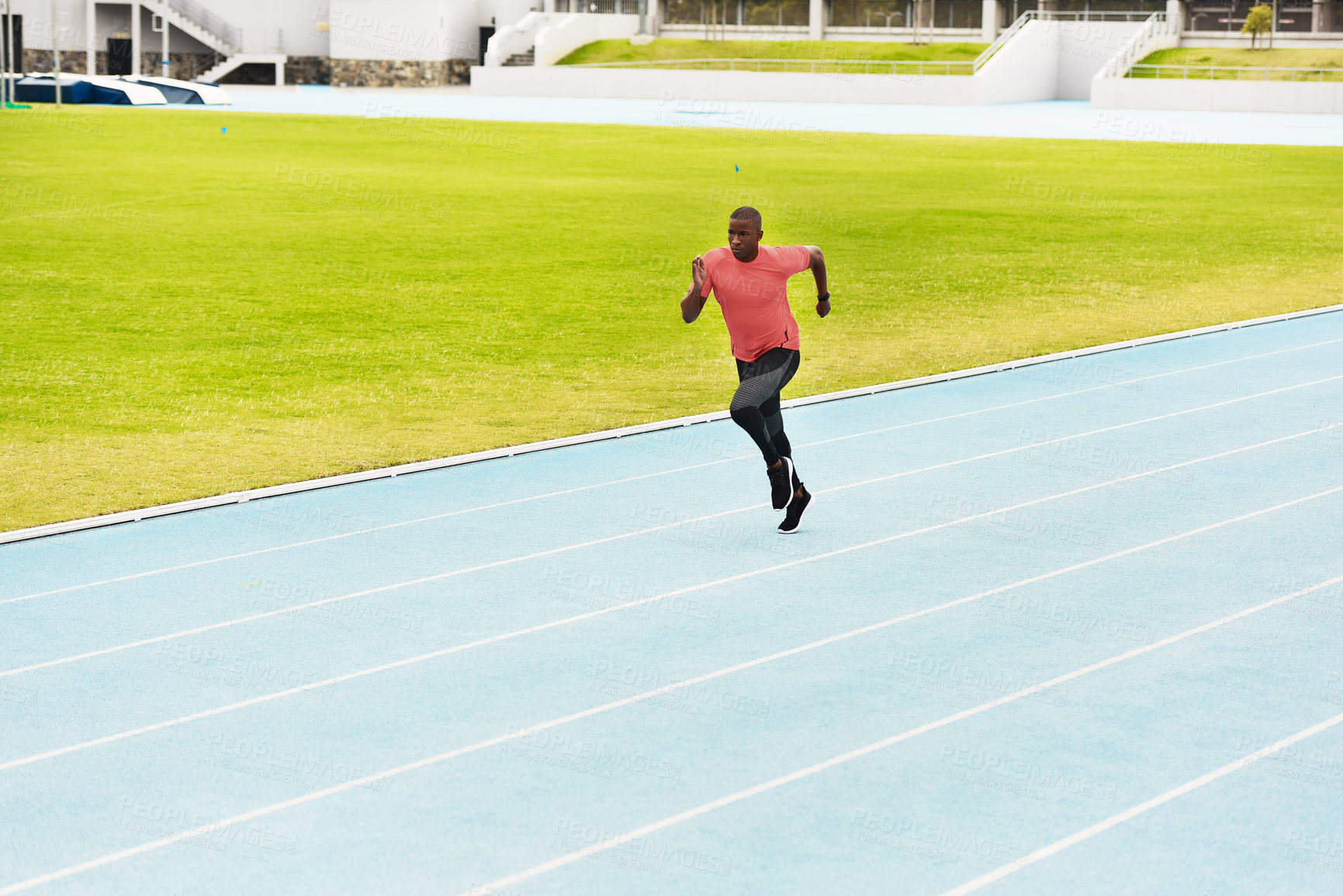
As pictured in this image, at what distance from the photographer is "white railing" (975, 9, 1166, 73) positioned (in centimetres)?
6657

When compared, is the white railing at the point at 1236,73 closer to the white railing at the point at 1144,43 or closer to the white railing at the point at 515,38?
the white railing at the point at 1144,43

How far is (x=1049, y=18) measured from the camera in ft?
234

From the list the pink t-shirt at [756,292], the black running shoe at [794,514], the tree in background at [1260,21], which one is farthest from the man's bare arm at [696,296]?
the tree in background at [1260,21]

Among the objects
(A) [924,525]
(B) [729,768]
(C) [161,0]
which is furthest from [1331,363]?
(C) [161,0]

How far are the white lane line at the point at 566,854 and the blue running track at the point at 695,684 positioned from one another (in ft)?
0.05

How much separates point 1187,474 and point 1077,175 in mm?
22775

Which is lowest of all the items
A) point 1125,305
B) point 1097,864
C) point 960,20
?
point 1097,864

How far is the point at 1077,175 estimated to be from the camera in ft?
102

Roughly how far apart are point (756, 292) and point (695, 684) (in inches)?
105

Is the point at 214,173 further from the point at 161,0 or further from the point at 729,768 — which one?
the point at 161,0

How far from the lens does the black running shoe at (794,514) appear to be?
8422 mm
